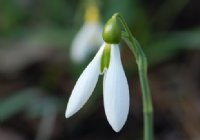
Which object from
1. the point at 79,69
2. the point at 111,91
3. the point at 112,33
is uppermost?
the point at 112,33

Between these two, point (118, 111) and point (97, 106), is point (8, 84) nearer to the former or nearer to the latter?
point (97, 106)

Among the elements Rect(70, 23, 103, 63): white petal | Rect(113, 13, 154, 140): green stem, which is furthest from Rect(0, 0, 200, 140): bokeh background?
Rect(113, 13, 154, 140): green stem

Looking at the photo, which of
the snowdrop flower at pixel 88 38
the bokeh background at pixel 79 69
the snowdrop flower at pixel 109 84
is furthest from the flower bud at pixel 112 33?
the snowdrop flower at pixel 88 38

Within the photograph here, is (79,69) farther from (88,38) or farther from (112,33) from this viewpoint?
(112,33)

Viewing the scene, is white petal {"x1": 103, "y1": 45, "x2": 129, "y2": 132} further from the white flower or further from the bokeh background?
the bokeh background

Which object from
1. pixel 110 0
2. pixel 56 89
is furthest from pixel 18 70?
pixel 110 0

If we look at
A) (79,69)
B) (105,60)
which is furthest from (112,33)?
(79,69)

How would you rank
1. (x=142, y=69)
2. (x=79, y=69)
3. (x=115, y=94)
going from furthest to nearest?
(x=79, y=69), (x=142, y=69), (x=115, y=94)
